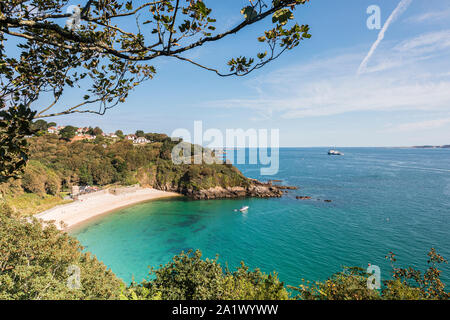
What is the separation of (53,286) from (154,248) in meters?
16.7

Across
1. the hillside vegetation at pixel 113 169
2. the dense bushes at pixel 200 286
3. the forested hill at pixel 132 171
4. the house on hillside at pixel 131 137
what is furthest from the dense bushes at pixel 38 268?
the house on hillside at pixel 131 137

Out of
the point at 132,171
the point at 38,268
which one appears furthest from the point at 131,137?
the point at 38,268

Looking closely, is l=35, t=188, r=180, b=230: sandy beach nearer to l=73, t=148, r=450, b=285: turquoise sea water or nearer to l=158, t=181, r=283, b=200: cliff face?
l=73, t=148, r=450, b=285: turquoise sea water

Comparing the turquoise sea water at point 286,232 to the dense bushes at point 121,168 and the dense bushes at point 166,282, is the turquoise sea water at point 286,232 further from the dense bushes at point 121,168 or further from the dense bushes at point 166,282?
the dense bushes at point 166,282

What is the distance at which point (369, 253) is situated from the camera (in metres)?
22.5

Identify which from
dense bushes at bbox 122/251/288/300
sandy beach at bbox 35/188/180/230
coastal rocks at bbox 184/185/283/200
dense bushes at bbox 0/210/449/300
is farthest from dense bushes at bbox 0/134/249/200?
dense bushes at bbox 122/251/288/300

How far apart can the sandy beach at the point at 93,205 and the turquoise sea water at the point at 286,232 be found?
2.80 meters

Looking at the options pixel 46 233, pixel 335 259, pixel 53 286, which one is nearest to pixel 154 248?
pixel 46 233

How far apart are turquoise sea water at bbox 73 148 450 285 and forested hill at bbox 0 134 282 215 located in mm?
5301

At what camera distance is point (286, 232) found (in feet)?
93.4

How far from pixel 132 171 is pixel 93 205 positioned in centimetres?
1846

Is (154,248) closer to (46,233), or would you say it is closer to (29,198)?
(46,233)

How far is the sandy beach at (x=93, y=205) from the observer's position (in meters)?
29.9
